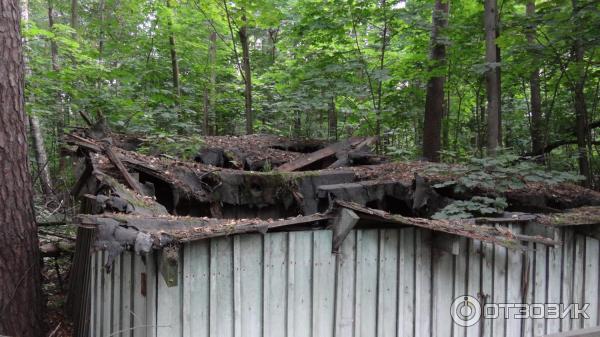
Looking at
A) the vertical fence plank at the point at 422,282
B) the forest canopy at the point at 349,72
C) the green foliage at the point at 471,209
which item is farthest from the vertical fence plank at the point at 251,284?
the forest canopy at the point at 349,72

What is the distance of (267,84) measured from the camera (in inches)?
585

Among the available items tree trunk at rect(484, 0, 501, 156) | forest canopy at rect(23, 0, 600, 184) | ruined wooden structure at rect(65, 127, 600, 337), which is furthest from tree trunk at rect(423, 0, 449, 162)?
ruined wooden structure at rect(65, 127, 600, 337)

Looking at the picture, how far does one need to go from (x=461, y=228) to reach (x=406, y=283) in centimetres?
75

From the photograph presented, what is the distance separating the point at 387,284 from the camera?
12.7ft

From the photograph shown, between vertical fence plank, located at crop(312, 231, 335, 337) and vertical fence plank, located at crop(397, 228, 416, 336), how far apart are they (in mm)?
707

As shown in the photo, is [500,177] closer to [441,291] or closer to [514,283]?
→ [514,283]

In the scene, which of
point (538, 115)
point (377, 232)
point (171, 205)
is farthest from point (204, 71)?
point (377, 232)

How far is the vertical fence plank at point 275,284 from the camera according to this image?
11.4 feet

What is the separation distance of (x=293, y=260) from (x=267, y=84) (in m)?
12.0

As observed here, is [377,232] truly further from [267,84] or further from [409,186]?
[267,84]

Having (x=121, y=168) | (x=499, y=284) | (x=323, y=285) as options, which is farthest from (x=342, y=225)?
(x=121, y=168)

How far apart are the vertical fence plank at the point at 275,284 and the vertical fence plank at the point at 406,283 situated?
1153 mm

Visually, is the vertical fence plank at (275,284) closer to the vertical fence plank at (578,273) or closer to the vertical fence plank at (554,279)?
the vertical fence plank at (554,279)

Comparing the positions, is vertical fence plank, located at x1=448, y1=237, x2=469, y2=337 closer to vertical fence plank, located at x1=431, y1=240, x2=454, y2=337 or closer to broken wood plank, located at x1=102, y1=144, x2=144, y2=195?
vertical fence plank, located at x1=431, y1=240, x2=454, y2=337
